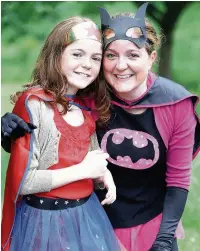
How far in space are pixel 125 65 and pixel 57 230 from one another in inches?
27.5

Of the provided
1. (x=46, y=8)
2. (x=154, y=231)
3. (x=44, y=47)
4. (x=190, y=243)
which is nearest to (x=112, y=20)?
(x=44, y=47)

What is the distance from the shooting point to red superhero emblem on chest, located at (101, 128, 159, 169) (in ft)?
7.91

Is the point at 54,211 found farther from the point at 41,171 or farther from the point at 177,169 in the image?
the point at 177,169

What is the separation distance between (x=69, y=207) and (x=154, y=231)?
0.47 meters

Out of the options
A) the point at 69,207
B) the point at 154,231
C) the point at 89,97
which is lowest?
the point at 154,231

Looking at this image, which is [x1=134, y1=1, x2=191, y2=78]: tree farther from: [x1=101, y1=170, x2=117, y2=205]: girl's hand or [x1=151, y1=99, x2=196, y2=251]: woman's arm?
[x1=101, y1=170, x2=117, y2=205]: girl's hand

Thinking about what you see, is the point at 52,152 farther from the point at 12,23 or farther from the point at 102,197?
the point at 12,23

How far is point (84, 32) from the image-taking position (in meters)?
2.22

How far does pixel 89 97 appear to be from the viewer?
95.5 inches

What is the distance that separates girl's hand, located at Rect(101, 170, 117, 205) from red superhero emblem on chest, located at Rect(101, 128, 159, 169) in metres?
0.10

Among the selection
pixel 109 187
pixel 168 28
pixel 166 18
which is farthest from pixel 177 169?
pixel 168 28

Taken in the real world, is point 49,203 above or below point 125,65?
below

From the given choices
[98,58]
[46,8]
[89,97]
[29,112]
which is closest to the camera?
[29,112]

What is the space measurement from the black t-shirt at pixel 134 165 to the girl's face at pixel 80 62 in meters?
0.27
